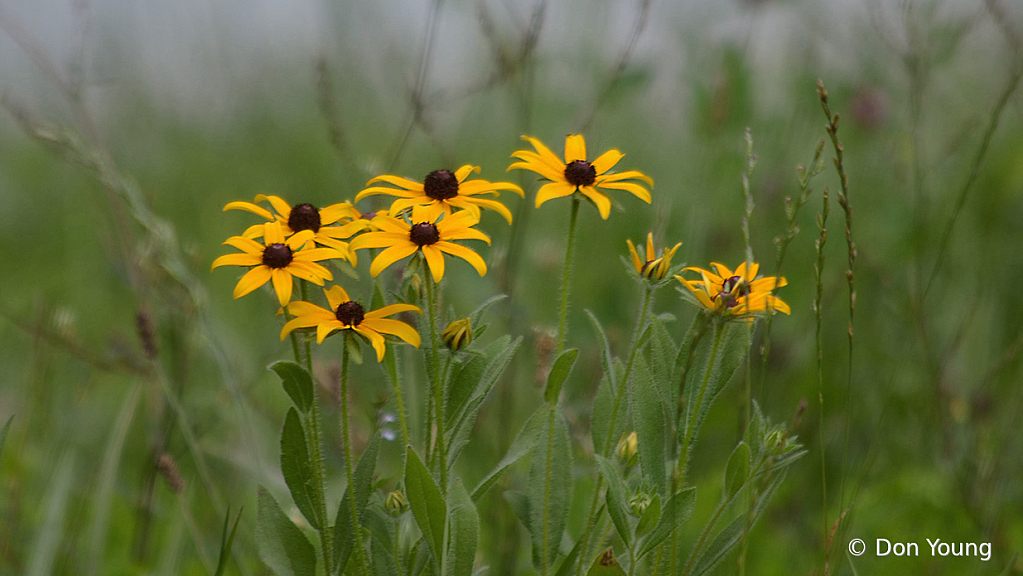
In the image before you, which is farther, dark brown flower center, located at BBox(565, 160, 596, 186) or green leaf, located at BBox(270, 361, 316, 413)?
dark brown flower center, located at BBox(565, 160, 596, 186)

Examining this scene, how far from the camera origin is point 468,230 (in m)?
1.27

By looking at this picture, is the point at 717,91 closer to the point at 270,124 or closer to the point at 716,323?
the point at 716,323

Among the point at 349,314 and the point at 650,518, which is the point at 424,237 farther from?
the point at 650,518

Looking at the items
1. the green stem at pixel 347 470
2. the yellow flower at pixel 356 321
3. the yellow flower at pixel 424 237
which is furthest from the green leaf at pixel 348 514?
the yellow flower at pixel 424 237

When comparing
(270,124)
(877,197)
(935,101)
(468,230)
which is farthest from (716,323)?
(270,124)

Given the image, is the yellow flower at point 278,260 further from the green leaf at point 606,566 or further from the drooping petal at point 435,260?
the green leaf at point 606,566

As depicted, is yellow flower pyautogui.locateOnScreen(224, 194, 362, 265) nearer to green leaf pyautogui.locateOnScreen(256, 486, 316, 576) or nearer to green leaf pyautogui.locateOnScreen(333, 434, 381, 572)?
green leaf pyautogui.locateOnScreen(333, 434, 381, 572)

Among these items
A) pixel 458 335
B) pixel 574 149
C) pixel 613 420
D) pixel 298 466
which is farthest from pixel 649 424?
pixel 298 466

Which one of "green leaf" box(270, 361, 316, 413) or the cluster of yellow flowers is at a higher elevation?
the cluster of yellow flowers

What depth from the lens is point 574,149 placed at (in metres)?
1.47

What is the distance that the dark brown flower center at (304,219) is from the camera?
1396mm

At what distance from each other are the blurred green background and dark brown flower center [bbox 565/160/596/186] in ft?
1.93

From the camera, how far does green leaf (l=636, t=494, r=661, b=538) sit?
130 centimetres

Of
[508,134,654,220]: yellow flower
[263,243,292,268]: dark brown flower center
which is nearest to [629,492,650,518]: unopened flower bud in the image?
[508,134,654,220]: yellow flower
